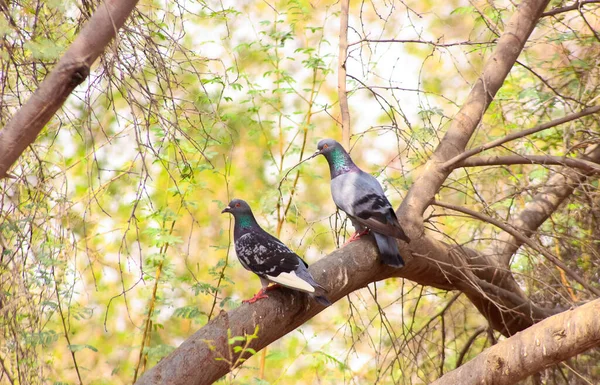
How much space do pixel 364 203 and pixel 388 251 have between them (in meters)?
0.34

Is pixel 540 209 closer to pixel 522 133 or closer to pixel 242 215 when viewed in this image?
pixel 522 133

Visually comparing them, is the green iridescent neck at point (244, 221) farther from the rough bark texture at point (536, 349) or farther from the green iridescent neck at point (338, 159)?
the rough bark texture at point (536, 349)

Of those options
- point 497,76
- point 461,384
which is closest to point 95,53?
point 461,384

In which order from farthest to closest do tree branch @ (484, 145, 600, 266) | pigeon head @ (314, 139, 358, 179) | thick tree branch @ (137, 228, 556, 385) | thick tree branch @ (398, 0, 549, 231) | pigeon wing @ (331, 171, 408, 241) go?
tree branch @ (484, 145, 600, 266) → pigeon head @ (314, 139, 358, 179) → thick tree branch @ (398, 0, 549, 231) → pigeon wing @ (331, 171, 408, 241) → thick tree branch @ (137, 228, 556, 385)

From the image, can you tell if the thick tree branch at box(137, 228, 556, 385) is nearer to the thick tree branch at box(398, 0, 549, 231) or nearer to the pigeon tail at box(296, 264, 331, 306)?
the pigeon tail at box(296, 264, 331, 306)

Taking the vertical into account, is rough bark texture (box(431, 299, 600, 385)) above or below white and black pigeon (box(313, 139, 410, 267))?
below

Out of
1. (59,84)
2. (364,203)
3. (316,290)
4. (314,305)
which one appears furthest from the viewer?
(364,203)

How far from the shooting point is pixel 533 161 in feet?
12.0

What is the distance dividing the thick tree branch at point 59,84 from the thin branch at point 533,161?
242 centimetres

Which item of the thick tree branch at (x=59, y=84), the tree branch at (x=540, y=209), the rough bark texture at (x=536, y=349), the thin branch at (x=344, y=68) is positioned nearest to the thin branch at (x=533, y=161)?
the thin branch at (x=344, y=68)

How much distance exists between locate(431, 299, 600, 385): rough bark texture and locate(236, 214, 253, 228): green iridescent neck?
1.60 meters

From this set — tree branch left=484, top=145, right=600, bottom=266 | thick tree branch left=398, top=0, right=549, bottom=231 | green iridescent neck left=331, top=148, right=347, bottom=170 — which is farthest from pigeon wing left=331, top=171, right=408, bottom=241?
tree branch left=484, top=145, right=600, bottom=266

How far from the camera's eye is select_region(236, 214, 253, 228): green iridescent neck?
13.9 ft

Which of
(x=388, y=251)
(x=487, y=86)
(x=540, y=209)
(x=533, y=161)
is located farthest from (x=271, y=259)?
(x=540, y=209)
